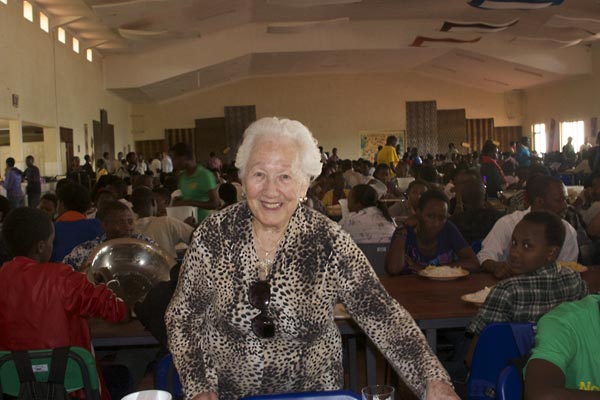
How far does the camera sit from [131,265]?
3.03 metres

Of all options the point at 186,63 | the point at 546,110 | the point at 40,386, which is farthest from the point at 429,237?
the point at 546,110

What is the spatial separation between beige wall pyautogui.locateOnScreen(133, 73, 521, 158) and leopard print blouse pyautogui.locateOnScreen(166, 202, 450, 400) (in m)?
22.7

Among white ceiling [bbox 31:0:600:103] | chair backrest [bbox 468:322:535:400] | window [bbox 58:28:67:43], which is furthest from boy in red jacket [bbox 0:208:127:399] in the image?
window [bbox 58:28:67:43]

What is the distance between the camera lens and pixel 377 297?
1.77 m

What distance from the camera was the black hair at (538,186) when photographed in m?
4.27

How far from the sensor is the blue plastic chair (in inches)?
76.4

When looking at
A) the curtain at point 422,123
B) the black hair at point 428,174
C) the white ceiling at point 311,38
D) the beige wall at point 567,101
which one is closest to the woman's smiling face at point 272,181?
the black hair at point 428,174

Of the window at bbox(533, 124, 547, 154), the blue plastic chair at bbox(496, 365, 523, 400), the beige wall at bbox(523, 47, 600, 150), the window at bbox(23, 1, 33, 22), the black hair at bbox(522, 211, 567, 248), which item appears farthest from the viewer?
the window at bbox(533, 124, 547, 154)

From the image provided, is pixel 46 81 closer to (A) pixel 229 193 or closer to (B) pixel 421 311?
(A) pixel 229 193

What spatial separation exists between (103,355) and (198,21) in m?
13.0

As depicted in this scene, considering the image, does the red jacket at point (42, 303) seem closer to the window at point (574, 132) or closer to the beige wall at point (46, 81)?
the beige wall at point (46, 81)

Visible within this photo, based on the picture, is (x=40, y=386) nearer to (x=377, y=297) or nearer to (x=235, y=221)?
(x=235, y=221)

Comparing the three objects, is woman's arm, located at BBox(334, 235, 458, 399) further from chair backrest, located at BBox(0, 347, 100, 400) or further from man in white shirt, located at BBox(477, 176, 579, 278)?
man in white shirt, located at BBox(477, 176, 579, 278)

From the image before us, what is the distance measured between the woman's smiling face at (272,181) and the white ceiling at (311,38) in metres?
11.4
